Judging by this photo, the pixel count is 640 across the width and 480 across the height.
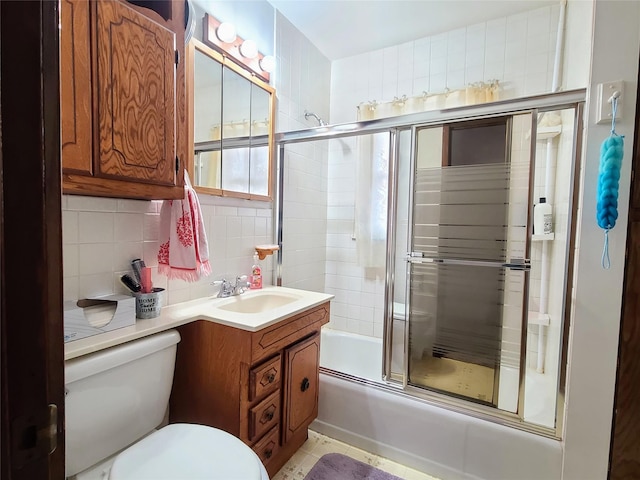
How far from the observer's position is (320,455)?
1671 millimetres

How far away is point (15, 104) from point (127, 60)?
88 cm

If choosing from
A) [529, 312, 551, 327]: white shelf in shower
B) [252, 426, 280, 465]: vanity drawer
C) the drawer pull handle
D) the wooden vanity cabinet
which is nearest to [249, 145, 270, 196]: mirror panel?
the wooden vanity cabinet

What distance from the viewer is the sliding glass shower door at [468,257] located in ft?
5.34

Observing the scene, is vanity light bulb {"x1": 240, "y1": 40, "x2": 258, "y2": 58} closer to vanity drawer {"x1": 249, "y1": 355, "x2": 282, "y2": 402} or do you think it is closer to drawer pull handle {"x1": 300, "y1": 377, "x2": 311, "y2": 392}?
vanity drawer {"x1": 249, "y1": 355, "x2": 282, "y2": 402}

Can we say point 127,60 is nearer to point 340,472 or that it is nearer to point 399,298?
point 399,298

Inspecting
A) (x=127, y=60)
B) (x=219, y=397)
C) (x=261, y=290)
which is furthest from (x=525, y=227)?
(x=127, y=60)

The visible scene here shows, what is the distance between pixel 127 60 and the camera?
102 centimetres

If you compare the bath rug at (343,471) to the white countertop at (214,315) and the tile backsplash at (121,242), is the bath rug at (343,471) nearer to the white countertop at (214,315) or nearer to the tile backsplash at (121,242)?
the white countertop at (214,315)

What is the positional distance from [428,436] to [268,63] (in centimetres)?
229

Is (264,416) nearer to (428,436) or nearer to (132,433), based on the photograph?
(132,433)

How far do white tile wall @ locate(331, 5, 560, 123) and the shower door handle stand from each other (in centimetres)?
125

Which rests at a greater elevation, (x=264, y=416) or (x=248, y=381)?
(x=248, y=381)

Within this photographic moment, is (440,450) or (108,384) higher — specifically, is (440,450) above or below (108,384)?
below

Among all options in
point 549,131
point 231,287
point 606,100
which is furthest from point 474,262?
point 231,287
